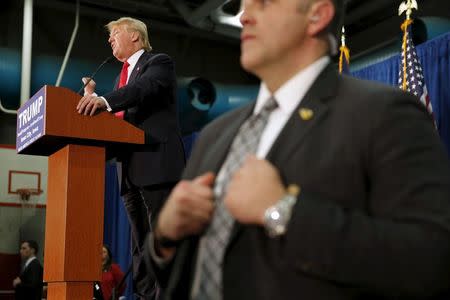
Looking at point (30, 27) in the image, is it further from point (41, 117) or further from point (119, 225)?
point (41, 117)

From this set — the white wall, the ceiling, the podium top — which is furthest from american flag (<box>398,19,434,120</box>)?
the white wall

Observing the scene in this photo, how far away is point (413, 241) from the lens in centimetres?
106

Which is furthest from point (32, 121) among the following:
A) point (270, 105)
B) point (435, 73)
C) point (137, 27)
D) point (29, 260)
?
point (29, 260)

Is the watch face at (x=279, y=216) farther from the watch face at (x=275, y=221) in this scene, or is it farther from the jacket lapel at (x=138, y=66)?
the jacket lapel at (x=138, y=66)

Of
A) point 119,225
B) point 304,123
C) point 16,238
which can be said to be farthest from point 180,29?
point 304,123

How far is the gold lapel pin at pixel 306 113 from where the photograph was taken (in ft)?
4.07

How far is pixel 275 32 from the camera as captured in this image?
51.9 inches

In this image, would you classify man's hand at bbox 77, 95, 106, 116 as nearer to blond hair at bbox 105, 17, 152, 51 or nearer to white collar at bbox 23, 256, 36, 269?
blond hair at bbox 105, 17, 152, 51

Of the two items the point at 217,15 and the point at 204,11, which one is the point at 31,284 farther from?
the point at 217,15

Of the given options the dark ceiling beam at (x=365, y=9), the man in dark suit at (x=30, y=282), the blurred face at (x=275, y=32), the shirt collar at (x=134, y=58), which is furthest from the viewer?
the dark ceiling beam at (x=365, y=9)

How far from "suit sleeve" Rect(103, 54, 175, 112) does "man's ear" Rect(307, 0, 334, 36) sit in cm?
177

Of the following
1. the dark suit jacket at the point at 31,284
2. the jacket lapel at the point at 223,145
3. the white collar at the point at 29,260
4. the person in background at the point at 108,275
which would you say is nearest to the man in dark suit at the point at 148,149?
the jacket lapel at the point at 223,145

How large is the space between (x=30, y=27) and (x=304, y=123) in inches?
330

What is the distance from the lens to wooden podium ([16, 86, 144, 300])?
2.74 metres
